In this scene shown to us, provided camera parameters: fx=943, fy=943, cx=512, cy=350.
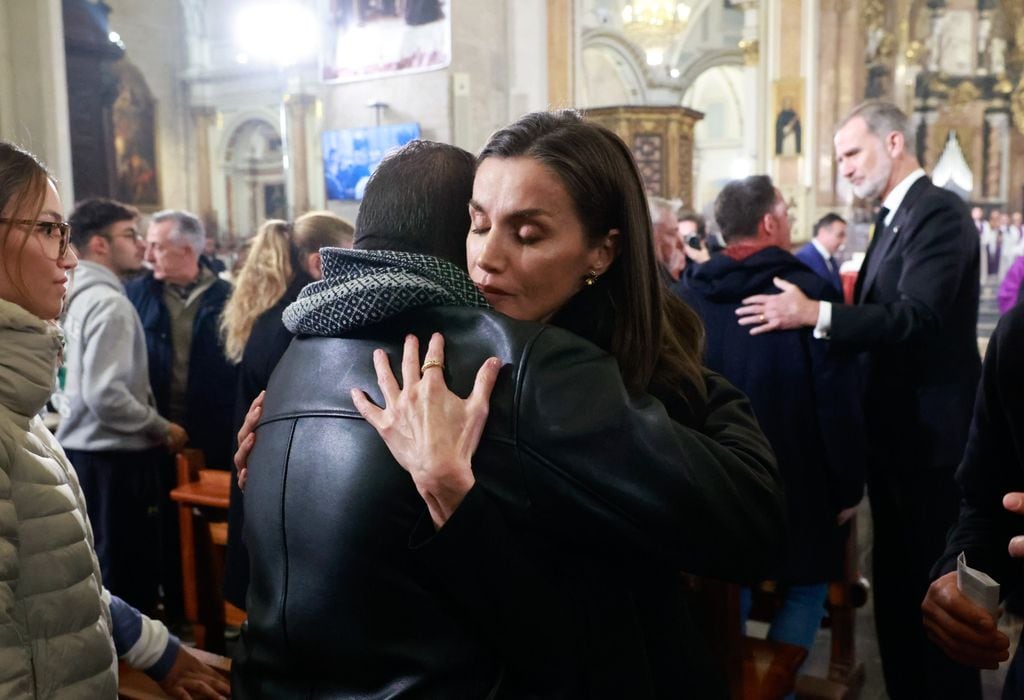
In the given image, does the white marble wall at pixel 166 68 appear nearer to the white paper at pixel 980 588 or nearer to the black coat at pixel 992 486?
the black coat at pixel 992 486

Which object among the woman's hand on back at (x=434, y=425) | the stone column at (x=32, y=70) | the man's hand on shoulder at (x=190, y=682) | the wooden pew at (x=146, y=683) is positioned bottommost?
the wooden pew at (x=146, y=683)

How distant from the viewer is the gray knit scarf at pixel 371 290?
46.3 inches

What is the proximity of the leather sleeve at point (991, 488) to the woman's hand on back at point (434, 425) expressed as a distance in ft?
3.17

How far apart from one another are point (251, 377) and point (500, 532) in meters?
2.17

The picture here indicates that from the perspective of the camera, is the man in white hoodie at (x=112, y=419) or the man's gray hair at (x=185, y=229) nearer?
the man in white hoodie at (x=112, y=419)

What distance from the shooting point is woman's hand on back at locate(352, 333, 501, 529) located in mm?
1060

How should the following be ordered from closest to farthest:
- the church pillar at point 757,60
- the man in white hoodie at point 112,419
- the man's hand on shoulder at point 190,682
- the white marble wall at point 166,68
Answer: the man's hand on shoulder at point 190,682 → the man in white hoodie at point 112,419 → the church pillar at point 757,60 → the white marble wall at point 166,68

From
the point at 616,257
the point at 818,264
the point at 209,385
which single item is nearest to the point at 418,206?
the point at 616,257

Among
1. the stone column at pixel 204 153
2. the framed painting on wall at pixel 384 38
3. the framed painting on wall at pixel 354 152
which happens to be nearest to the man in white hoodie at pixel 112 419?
the framed painting on wall at pixel 354 152

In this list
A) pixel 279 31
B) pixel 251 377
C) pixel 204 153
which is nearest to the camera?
pixel 251 377

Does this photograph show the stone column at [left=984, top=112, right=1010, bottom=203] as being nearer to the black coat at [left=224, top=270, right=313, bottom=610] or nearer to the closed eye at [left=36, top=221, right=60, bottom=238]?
the black coat at [left=224, top=270, right=313, bottom=610]

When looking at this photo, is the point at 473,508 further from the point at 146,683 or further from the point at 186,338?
the point at 186,338

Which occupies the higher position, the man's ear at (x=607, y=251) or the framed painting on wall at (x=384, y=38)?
the framed painting on wall at (x=384, y=38)

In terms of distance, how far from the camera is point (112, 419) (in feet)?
12.5
